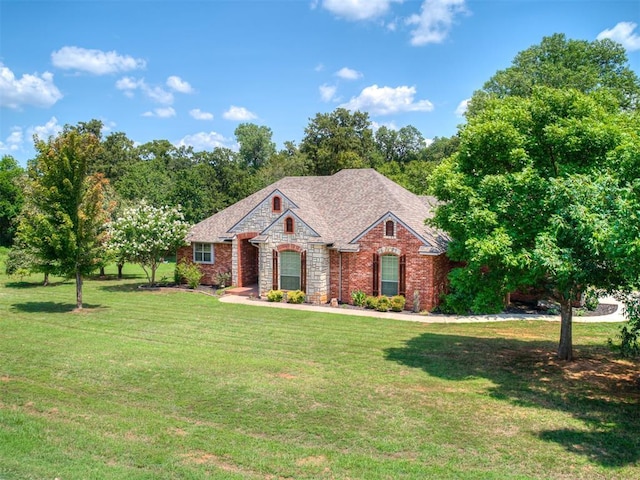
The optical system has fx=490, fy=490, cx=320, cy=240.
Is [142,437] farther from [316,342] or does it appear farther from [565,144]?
[565,144]

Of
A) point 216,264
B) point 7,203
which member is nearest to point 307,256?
point 216,264

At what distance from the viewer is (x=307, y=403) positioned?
437 inches

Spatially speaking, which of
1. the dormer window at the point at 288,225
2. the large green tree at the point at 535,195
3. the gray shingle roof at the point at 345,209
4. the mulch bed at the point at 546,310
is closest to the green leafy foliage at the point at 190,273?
the gray shingle roof at the point at 345,209

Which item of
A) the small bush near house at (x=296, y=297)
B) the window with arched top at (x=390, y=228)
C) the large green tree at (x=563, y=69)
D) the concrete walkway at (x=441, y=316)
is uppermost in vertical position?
the large green tree at (x=563, y=69)

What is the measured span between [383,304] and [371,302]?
0.67m

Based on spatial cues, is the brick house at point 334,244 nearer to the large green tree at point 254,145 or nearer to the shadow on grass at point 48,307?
the shadow on grass at point 48,307

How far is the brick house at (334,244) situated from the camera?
2361 centimetres

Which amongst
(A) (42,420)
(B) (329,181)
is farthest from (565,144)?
(B) (329,181)

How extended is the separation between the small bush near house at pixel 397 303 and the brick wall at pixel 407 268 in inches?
20.0

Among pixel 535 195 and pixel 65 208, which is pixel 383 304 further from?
pixel 65 208

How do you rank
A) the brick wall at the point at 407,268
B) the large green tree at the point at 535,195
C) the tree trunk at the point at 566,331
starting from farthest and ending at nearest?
the brick wall at the point at 407,268
the tree trunk at the point at 566,331
the large green tree at the point at 535,195

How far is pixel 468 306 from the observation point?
14.4m

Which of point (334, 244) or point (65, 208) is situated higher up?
point (65, 208)

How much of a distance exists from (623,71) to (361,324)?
3604 centimetres
